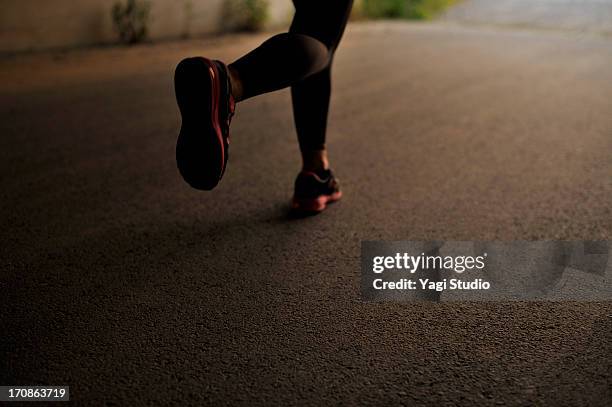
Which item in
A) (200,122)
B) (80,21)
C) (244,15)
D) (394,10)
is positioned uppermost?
(394,10)

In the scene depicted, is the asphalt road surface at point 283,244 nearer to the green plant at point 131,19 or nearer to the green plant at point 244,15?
the green plant at point 131,19

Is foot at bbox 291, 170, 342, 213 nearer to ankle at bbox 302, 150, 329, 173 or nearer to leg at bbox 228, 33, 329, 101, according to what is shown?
ankle at bbox 302, 150, 329, 173

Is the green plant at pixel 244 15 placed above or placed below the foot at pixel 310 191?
above

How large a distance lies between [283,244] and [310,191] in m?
0.22

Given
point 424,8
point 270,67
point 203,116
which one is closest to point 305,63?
point 270,67

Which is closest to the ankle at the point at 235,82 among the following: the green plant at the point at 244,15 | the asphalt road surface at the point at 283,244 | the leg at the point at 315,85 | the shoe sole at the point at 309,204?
the leg at the point at 315,85

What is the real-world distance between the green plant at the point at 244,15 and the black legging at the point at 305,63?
3.88 metres

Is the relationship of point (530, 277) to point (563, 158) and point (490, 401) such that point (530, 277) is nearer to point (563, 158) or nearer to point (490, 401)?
point (490, 401)

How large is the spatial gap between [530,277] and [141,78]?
106 inches

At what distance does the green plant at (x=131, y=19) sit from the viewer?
14.7 feet

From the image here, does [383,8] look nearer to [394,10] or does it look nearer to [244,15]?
[394,10]

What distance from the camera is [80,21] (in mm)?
4332

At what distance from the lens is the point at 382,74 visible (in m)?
3.49

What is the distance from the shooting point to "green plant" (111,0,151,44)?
4.48 m
